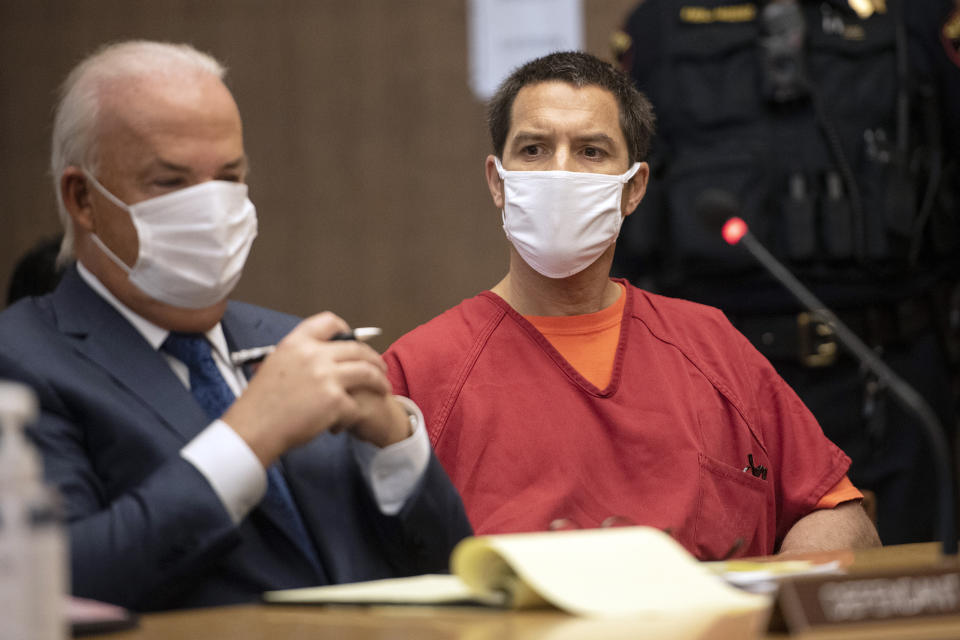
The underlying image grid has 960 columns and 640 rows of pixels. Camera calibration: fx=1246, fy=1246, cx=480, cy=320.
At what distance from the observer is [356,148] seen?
4.22 m

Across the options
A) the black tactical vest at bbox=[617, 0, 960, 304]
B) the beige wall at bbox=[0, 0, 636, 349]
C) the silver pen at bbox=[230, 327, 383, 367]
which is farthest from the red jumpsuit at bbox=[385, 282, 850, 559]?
the beige wall at bbox=[0, 0, 636, 349]

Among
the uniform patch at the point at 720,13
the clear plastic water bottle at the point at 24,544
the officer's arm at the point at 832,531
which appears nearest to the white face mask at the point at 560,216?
the officer's arm at the point at 832,531

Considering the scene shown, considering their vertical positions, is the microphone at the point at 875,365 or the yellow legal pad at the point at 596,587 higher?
the microphone at the point at 875,365

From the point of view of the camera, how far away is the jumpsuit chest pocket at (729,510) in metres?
2.04

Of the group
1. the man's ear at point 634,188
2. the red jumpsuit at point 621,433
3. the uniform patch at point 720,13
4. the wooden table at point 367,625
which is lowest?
the red jumpsuit at point 621,433

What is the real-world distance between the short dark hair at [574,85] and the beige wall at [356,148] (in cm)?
172

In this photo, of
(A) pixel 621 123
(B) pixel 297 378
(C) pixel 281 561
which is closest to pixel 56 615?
Result: (B) pixel 297 378

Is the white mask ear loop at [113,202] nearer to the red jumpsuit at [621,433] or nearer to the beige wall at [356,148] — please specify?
the red jumpsuit at [621,433]

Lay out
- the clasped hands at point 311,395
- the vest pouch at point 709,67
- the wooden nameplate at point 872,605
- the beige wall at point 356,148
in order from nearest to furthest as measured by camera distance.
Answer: the wooden nameplate at point 872,605 < the clasped hands at point 311,395 < the vest pouch at point 709,67 < the beige wall at point 356,148

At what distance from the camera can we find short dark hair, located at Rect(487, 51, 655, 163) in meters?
2.37

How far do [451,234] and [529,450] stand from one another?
2.20 m

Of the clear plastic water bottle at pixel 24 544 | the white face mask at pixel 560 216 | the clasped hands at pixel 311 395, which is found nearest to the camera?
the clear plastic water bottle at pixel 24 544

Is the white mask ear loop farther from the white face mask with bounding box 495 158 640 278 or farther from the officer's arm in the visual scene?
the officer's arm

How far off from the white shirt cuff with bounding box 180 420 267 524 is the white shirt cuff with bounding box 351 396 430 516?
19 centimetres
